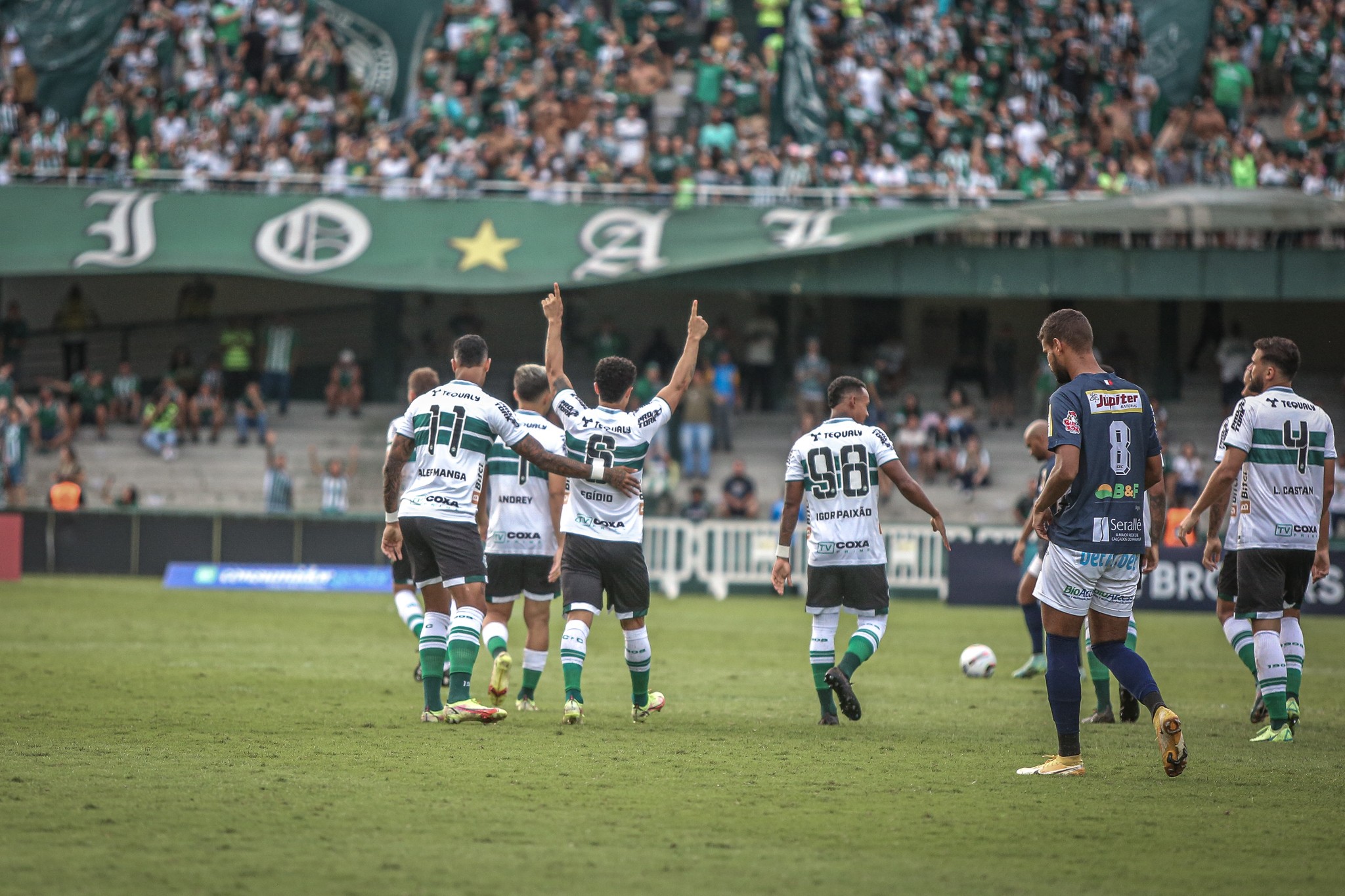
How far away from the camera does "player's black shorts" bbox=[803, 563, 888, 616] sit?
33.9 feet

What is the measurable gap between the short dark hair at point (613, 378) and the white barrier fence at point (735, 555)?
1449cm

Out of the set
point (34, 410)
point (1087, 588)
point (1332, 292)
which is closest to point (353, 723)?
point (1087, 588)

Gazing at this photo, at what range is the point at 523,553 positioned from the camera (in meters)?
10.7

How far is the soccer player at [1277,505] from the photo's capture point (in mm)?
9641

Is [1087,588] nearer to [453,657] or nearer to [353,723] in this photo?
[453,657]

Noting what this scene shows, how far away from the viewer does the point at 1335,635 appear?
19.3 metres

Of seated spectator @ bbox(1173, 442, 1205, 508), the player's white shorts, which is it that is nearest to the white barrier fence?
seated spectator @ bbox(1173, 442, 1205, 508)

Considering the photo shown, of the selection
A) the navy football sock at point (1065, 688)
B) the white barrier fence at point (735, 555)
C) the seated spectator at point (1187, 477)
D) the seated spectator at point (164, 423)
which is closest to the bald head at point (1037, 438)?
the navy football sock at point (1065, 688)

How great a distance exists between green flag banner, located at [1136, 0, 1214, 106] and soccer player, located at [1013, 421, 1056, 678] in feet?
72.0

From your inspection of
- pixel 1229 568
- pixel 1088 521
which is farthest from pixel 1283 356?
pixel 1088 521

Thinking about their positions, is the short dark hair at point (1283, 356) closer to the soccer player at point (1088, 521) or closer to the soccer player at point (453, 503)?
the soccer player at point (1088, 521)

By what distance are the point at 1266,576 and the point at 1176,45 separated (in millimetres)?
25773

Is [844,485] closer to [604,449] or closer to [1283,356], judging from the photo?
[604,449]

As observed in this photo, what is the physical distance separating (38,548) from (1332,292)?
81.3 ft
